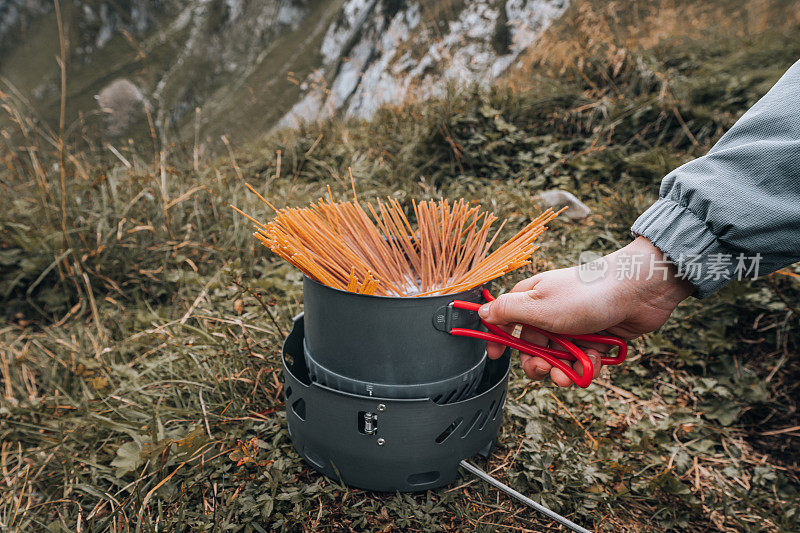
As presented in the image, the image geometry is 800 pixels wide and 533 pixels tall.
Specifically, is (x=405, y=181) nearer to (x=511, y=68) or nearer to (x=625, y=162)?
(x=625, y=162)

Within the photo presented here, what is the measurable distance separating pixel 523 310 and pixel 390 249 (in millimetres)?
544

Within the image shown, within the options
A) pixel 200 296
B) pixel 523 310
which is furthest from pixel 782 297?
pixel 200 296

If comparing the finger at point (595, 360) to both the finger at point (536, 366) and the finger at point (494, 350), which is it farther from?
the finger at point (494, 350)

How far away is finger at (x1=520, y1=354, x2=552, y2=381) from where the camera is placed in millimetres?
1120

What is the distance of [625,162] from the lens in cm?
264

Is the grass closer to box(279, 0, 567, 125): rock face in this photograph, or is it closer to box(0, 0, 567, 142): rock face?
box(279, 0, 567, 125): rock face

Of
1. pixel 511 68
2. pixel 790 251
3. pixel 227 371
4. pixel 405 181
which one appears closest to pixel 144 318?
pixel 227 371

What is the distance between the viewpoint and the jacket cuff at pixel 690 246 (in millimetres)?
892

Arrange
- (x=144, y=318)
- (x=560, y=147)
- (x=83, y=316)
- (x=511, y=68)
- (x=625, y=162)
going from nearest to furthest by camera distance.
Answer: (x=144, y=318), (x=83, y=316), (x=625, y=162), (x=560, y=147), (x=511, y=68)

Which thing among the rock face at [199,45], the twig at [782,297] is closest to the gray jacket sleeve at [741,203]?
the twig at [782,297]

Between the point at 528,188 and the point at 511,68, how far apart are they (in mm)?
1991

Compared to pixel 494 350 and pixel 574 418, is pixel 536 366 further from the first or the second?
pixel 574 418

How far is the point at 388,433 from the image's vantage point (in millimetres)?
1117

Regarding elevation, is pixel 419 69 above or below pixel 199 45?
below
